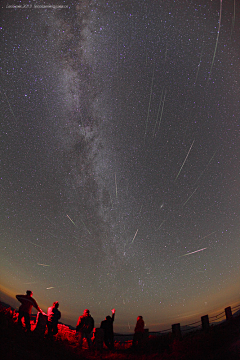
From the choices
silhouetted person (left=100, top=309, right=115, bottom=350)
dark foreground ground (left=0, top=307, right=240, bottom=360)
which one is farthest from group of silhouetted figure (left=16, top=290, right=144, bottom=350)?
dark foreground ground (left=0, top=307, right=240, bottom=360)

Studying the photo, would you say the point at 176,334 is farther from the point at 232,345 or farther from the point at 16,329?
the point at 16,329

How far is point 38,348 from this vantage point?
5.16 meters

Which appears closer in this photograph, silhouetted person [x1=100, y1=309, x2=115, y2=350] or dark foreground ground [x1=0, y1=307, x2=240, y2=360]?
dark foreground ground [x1=0, y1=307, x2=240, y2=360]

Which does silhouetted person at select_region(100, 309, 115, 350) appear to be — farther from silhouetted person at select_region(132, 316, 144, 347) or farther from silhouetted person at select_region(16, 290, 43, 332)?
silhouetted person at select_region(16, 290, 43, 332)

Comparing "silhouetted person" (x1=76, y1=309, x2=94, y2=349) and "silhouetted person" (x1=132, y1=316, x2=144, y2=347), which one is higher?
"silhouetted person" (x1=76, y1=309, x2=94, y2=349)

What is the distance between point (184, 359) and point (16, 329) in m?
5.42

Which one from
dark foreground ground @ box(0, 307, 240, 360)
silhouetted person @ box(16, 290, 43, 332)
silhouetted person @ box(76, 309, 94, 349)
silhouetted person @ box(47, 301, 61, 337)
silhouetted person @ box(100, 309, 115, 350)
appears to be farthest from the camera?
silhouetted person @ box(100, 309, 115, 350)

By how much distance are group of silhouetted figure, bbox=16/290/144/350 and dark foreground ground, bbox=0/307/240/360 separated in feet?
0.92

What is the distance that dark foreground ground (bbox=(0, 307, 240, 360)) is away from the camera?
4695 mm


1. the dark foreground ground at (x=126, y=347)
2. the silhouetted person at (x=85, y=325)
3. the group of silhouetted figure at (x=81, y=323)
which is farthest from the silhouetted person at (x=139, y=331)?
the silhouetted person at (x=85, y=325)

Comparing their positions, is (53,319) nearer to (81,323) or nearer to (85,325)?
(81,323)

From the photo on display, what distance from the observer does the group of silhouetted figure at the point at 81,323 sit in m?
5.83

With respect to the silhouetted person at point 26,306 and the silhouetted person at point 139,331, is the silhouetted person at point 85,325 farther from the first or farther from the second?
the silhouetted person at point 26,306

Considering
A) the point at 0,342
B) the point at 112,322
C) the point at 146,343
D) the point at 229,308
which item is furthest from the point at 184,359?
the point at 0,342
